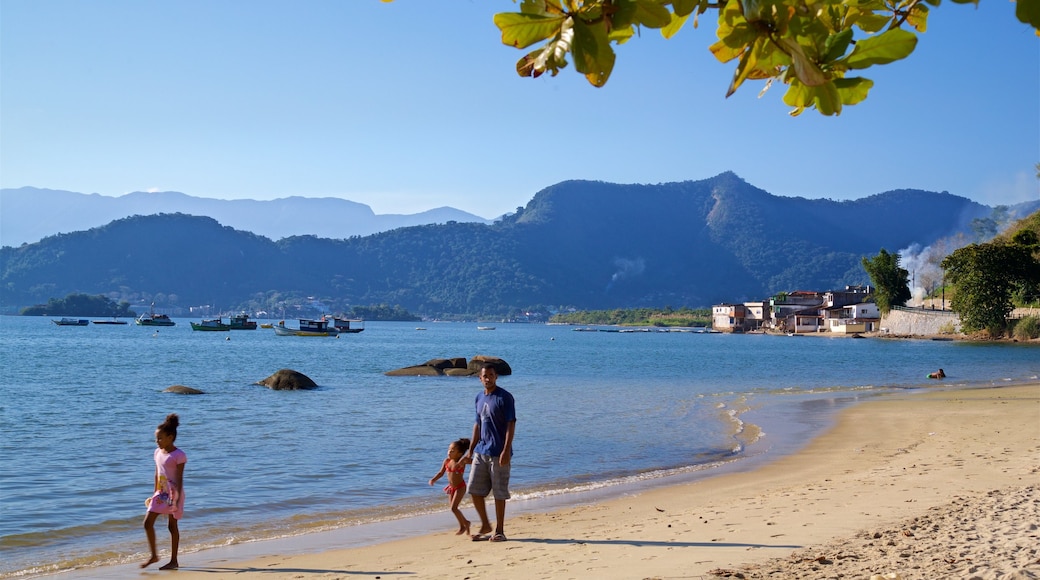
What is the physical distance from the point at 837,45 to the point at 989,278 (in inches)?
3358

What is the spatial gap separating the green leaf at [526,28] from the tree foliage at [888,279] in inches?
4343

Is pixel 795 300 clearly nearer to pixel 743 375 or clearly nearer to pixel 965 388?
pixel 743 375

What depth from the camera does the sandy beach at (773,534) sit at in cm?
687

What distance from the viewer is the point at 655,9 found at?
2.01 m

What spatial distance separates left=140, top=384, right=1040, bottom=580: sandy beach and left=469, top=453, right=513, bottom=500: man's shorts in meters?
0.61

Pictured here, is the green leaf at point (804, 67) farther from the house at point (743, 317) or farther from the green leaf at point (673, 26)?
the house at point (743, 317)

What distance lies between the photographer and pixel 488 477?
916 centimetres

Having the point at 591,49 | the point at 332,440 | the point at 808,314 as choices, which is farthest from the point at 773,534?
the point at 808,314

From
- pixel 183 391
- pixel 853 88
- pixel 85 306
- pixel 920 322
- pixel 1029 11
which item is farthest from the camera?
pixel 85 306

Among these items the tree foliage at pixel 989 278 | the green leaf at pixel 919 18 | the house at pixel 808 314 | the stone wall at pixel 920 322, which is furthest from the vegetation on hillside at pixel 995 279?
the green leaf at pixel 919 18

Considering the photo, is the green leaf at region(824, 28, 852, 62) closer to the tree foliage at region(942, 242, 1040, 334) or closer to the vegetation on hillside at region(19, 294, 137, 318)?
the tree foliage at region(942, 242, 1040, 334)

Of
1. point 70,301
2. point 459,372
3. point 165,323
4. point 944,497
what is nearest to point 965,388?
point 459,372

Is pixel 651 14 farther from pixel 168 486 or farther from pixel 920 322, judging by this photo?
pixel 920 322

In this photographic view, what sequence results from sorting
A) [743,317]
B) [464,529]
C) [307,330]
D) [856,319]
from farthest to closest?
[743,317] < [856,319] < [307,330] < [464,529]
